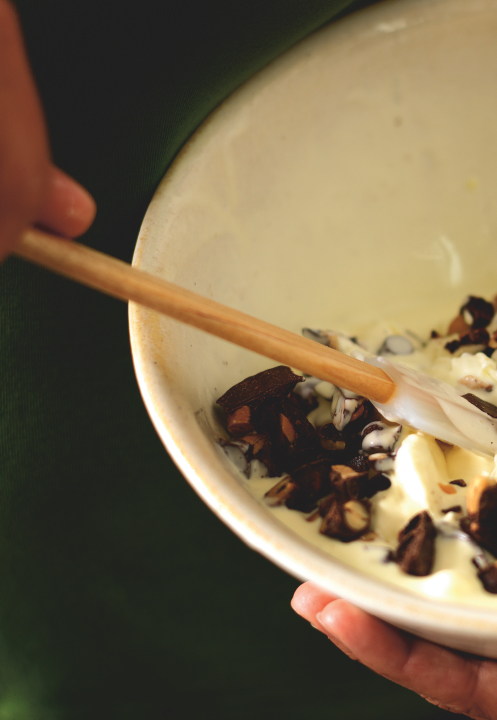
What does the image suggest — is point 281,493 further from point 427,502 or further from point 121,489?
point 121,489

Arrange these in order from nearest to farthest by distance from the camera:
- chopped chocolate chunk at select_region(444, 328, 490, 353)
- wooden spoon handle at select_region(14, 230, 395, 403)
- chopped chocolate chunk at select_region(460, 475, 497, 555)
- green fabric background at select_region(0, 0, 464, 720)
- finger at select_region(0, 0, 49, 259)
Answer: finger at select_region(0, 0, 49, 259), wooden spoon handle at select_region(14, 230, 395, 403), chopped chocolate chunk at select_region(460, 475, 497, 555), green fabric background at select_region(0, 0, 464, 720), chopped chocolate chunk at select_region(444, 328, 490, 353)

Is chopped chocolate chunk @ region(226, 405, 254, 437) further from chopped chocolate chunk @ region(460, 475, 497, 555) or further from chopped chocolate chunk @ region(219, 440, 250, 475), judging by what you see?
chopped chocolate chunk @ region(460, 475, 497, 555)

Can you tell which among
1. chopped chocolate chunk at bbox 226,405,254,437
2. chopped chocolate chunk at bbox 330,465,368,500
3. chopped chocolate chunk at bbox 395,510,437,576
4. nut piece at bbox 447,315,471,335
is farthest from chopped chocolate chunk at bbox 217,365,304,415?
nut piece at bbox 447,315,471,335

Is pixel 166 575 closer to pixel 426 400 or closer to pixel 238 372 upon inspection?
pixel 238 372

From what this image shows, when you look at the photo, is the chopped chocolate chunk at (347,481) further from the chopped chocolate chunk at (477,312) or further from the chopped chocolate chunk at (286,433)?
the chopped chocolate chunk at (477,312)

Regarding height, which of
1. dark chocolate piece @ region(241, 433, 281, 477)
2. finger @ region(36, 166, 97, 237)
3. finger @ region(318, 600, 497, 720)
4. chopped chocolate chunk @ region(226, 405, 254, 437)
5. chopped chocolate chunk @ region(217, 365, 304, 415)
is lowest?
finger @ region(318, 600, 497, 720)

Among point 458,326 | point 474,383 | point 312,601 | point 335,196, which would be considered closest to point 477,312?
point 458,326
